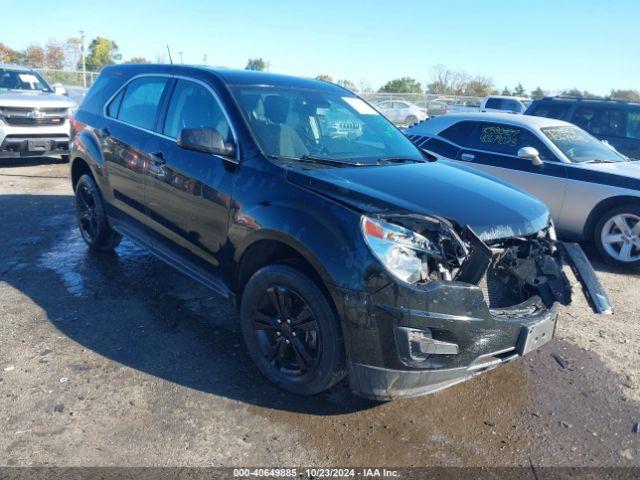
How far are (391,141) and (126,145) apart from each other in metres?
2.21

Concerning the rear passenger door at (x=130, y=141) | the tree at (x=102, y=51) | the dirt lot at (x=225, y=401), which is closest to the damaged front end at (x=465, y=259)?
the dirt lot at (x=225, y=401)

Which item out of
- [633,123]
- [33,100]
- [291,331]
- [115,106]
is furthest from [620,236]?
[33,100]

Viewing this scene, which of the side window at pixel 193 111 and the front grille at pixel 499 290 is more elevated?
the side window at pixel 193 111

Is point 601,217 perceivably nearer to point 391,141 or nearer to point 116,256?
point 391,141

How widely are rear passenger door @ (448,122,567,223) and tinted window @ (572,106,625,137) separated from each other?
325 centimetres

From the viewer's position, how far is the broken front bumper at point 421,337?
2.66 metres

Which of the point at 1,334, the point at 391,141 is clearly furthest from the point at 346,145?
the point at 1,334

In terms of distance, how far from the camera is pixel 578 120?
955 cm

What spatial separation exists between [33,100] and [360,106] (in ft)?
27.2

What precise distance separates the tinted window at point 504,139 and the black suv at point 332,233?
3057 mm

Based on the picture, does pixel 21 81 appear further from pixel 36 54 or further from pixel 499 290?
pixel 36 54

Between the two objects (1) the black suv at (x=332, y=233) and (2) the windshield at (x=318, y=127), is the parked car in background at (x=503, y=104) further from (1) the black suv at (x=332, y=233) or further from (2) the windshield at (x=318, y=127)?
(1) the black suv at (x=332, y=233)

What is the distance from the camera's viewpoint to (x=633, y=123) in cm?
934

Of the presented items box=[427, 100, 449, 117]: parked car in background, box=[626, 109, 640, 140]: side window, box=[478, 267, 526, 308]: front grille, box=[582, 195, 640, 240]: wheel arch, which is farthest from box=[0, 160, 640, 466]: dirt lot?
box=[427, 100, 449, 117]: parked car in background
